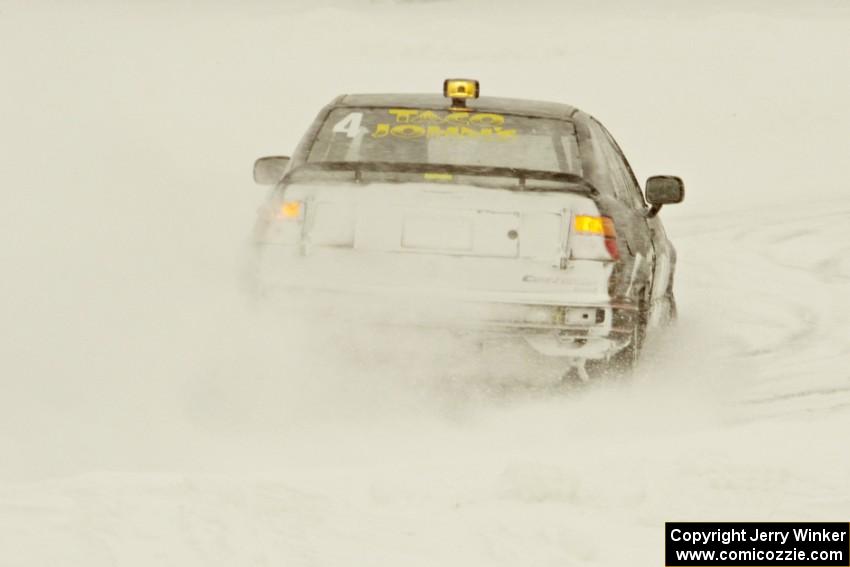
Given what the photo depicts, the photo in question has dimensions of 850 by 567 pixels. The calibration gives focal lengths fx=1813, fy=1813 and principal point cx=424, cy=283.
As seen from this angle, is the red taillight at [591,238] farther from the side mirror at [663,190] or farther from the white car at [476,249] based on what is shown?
the side mirror at [663,190]

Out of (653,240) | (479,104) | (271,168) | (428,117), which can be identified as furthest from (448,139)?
(653,240)

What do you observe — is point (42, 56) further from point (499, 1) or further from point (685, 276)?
point (685, 276)

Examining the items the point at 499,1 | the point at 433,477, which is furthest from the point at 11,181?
the point at 499,1

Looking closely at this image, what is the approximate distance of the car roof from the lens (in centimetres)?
854

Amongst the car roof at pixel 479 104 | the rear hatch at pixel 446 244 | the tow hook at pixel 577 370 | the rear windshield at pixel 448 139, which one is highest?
the car roof at pixel 479 104

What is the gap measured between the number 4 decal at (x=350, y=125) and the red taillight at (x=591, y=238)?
1422mm

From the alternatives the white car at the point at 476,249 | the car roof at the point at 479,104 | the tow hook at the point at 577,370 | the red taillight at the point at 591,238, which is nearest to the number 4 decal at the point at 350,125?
the car roof at the point at 479,104

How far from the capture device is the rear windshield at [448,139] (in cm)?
829

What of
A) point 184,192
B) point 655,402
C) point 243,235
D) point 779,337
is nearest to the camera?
point 655,402

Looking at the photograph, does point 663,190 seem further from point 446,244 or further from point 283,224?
point 283,224

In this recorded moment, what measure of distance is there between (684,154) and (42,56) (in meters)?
13.0

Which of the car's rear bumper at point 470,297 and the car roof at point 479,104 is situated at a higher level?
the car roof at point 479,104

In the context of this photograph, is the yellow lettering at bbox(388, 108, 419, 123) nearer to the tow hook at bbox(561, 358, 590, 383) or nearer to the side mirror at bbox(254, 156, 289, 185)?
the side mirror at bbox(254, 156, 289, 185)

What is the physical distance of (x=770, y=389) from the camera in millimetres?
9297
